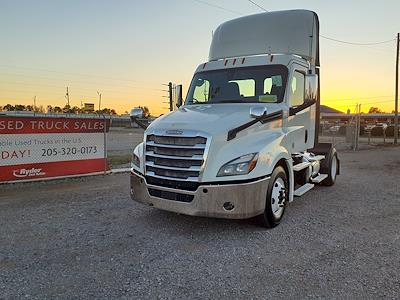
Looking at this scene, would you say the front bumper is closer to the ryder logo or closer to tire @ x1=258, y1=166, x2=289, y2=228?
tire @ x1=258, y1=166, x2=289, y2=228

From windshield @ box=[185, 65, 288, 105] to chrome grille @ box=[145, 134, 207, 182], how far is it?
155 centimetres

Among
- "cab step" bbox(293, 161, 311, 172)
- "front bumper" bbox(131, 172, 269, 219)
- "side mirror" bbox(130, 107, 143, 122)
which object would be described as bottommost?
"front bumper" bbox(131, 172, 269, 219)

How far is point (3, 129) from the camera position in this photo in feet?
27.8

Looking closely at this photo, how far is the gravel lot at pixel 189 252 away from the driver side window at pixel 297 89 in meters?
2.06

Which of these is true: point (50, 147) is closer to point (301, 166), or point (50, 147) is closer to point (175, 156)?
point (175, 156)

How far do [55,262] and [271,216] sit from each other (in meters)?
3.08

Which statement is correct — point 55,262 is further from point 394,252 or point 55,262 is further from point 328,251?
point 394,252

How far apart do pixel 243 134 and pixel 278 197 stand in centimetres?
124

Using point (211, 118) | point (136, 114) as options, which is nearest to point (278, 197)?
point (211, 118)

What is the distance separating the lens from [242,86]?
6305 millimetres

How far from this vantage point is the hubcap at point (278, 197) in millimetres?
5461

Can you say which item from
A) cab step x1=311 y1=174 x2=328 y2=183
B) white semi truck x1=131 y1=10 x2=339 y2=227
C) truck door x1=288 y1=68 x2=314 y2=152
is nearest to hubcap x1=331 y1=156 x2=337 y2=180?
cab step x1=311 y1=174 x2=328 y2=183

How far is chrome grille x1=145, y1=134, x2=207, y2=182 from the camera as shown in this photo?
16.1 feet

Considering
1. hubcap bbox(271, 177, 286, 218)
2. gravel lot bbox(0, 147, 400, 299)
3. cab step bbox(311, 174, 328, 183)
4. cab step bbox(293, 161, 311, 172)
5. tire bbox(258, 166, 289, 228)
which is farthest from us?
cab step bbox(311, 174, 328, 183)
